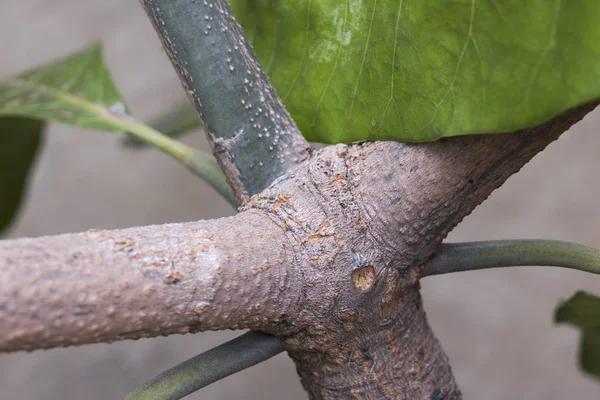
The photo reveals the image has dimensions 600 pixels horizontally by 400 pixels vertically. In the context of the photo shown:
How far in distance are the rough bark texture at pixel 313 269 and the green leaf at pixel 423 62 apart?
0.10 feet

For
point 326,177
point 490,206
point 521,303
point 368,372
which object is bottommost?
point 368,372

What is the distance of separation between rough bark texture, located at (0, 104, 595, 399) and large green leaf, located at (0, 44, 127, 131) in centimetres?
30

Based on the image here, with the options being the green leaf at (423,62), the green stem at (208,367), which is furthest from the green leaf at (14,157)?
the green stem at (208,367)

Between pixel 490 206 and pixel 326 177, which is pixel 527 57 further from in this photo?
pixel 490 206

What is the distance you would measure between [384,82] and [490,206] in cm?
189

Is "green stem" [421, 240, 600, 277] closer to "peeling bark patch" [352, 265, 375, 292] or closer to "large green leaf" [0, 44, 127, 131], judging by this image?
"peeling bark patch" [352, 265, 375, 292]

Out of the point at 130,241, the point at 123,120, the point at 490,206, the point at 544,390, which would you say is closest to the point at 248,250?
the point at 130,241

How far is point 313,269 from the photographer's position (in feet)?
1.25

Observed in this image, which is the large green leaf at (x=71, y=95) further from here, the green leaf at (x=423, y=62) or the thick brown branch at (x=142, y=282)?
the thick brown branch at (x=142, y=282)

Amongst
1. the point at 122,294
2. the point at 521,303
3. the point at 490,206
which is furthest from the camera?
the point at 490,206

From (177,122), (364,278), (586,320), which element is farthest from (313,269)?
(177,122)

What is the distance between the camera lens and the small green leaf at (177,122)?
796mm

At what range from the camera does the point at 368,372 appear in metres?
0.44

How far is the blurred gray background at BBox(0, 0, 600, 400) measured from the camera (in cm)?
192
